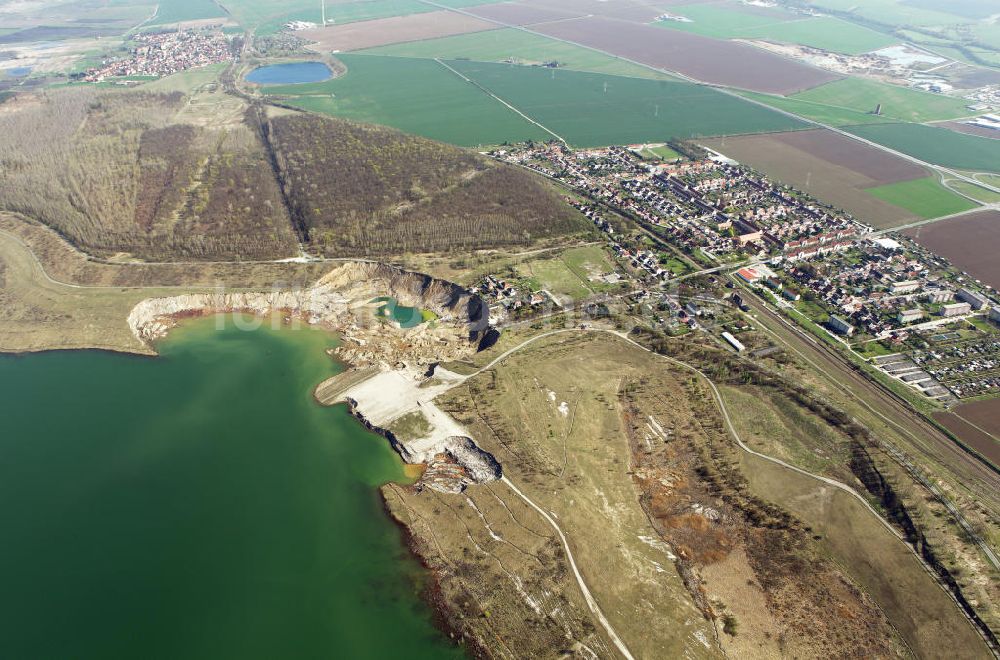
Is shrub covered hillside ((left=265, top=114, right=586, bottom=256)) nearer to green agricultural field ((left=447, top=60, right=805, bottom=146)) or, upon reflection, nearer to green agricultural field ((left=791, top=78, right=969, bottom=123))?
green agricultural field ((left=447, top=60, right=805, bottom=146))

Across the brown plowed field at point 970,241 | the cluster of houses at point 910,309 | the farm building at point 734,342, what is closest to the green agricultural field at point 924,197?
the brown plowed field at point 970,241

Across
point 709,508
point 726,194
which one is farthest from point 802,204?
point 709,508

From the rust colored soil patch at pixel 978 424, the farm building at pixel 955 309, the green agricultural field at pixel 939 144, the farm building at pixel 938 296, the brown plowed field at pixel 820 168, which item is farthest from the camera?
the green agricultural field at pixel 939 144

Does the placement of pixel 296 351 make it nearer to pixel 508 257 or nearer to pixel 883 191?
pixel 508 257

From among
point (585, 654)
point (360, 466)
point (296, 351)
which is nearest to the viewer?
point (585, 654)

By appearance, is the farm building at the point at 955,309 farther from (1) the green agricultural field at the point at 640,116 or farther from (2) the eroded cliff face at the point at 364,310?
(1) the green agricultural field at the point at 640,116

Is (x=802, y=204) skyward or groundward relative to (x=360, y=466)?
skyward
